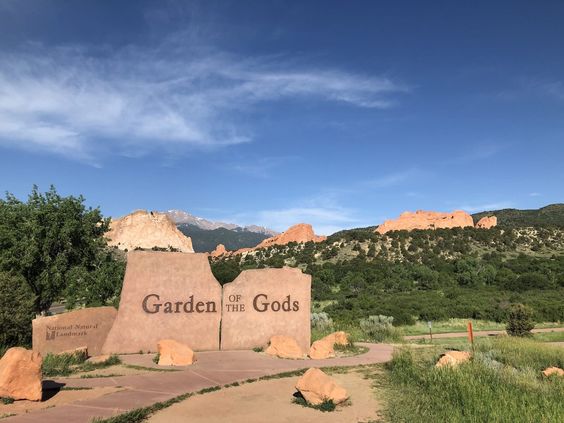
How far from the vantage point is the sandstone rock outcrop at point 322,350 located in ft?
44.8

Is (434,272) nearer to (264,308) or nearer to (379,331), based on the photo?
(379,331)

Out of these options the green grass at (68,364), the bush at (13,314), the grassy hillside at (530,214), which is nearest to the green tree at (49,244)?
the bush at (13,314)

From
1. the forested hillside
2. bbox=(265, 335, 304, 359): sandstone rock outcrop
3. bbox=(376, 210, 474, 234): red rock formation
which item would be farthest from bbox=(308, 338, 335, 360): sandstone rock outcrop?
bbox=(376, 210, 474, 234): red rock formation

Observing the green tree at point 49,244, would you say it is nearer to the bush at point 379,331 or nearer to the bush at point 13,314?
the bush at point 13,314

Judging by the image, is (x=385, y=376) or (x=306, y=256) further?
(x=306, y=256)

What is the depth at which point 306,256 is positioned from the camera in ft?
218

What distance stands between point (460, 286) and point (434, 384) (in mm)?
40489

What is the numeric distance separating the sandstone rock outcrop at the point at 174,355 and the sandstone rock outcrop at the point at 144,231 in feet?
377

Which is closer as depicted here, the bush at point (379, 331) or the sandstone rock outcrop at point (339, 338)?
the sandstone rock outcrop at point (339, 338)

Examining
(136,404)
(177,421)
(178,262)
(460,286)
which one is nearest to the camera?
(177,421)

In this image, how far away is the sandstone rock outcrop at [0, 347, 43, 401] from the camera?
799 cm

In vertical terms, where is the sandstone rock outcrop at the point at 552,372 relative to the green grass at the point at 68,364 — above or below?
below

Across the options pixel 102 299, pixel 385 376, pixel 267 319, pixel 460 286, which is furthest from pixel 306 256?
pixel 385 376

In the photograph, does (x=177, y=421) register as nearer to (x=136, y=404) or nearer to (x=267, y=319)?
(x=136, y=404)
